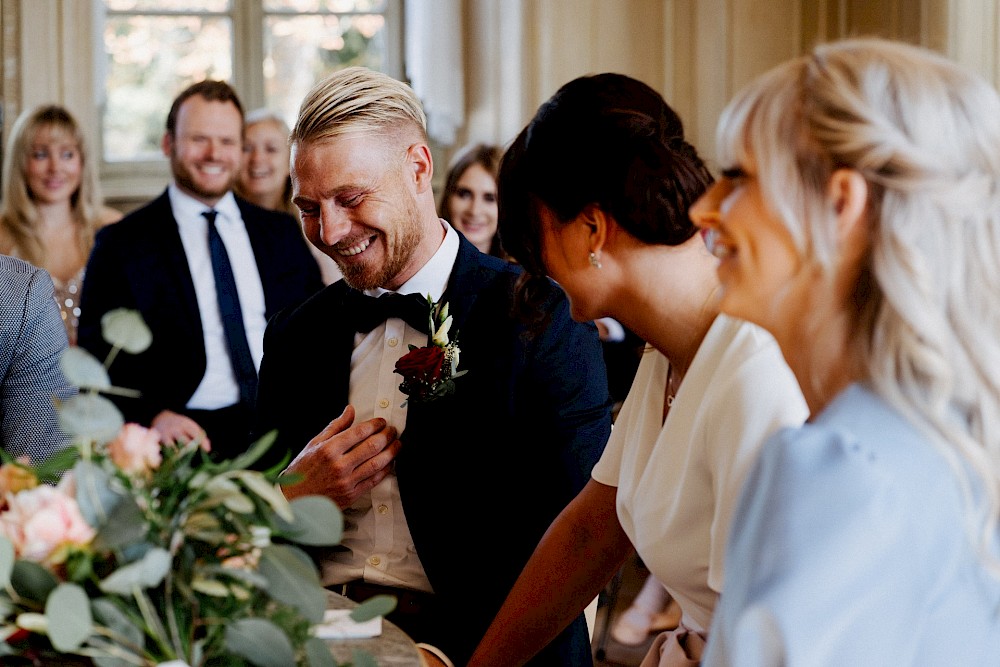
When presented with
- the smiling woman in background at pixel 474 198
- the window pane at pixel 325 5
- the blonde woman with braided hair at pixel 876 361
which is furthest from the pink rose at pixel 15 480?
the window pane at pixel 325 5

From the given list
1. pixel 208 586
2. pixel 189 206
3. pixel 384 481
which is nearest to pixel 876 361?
pixel 208 586

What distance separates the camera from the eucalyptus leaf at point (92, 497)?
1.12 m

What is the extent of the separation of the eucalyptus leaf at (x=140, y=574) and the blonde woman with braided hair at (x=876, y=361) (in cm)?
52

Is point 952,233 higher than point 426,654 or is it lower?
higher

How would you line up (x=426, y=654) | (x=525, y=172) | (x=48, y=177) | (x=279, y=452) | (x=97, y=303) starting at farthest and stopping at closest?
(x=48, y=177) → (x=97, y=303) → (x=279, y=452) → (x=426, y=654) → (x=525, y=172)

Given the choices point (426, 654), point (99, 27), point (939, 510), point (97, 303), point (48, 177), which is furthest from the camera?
point (99, 27)

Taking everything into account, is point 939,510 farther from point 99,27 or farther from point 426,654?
point 99,27

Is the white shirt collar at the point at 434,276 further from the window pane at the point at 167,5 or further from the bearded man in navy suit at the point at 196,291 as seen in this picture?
the window pane at the point at 167,5

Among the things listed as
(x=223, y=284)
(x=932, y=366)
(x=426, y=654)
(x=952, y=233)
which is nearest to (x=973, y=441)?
(x=932, y=366)

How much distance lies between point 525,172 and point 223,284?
267 centimetres

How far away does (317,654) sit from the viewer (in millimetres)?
1163

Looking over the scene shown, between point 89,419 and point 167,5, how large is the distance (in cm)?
610

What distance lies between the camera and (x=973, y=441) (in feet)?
3.41

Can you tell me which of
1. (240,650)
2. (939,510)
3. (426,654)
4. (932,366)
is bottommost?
(426,654)
